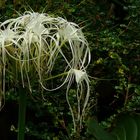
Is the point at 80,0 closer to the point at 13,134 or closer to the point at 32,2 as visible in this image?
the point at 32,2

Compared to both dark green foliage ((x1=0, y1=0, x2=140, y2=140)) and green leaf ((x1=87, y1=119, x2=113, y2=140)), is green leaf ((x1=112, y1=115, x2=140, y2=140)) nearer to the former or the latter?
green leaf ((x1=87, y1=119, x2=113, y2=140))

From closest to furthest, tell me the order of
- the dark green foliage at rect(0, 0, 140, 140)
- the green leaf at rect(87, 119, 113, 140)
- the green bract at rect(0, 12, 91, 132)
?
the green bract at rect(0, 12, 91, 132)
the green leaf at rect(87, 119, 113, 140)
the dark green foliage at rect(0, 0, 140, 140)

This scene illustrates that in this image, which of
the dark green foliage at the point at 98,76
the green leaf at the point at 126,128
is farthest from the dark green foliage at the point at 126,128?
the dark green foliage at the point at 98,76

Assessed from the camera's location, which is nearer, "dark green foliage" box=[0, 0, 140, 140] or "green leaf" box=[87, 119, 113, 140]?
"green leaf" box=[87, 119, 113, 140]

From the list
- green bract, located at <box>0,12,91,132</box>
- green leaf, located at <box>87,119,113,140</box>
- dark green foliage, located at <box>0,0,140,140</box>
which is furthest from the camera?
dark green foliage, located at <box>0,0,140,140</box>

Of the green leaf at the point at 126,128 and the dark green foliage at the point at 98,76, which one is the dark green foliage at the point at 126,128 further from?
the dark green foliage at the point at 98,76

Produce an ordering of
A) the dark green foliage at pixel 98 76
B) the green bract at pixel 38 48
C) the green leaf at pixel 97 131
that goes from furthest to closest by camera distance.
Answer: the dark green foliage at pixel 98 76
the green leaf at pixel 97 131
the green bract at pixel 38 48

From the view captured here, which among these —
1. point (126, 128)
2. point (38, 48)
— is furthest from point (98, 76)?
point (38, 48)

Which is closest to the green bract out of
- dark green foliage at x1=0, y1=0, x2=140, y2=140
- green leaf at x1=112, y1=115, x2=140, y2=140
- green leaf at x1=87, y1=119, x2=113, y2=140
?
green leaf at x1=87, y1=119, x2=113, y2=140

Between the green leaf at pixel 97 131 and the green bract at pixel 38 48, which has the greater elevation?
the green bract at pixel 38 48

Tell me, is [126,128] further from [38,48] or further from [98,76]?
[98,76]
